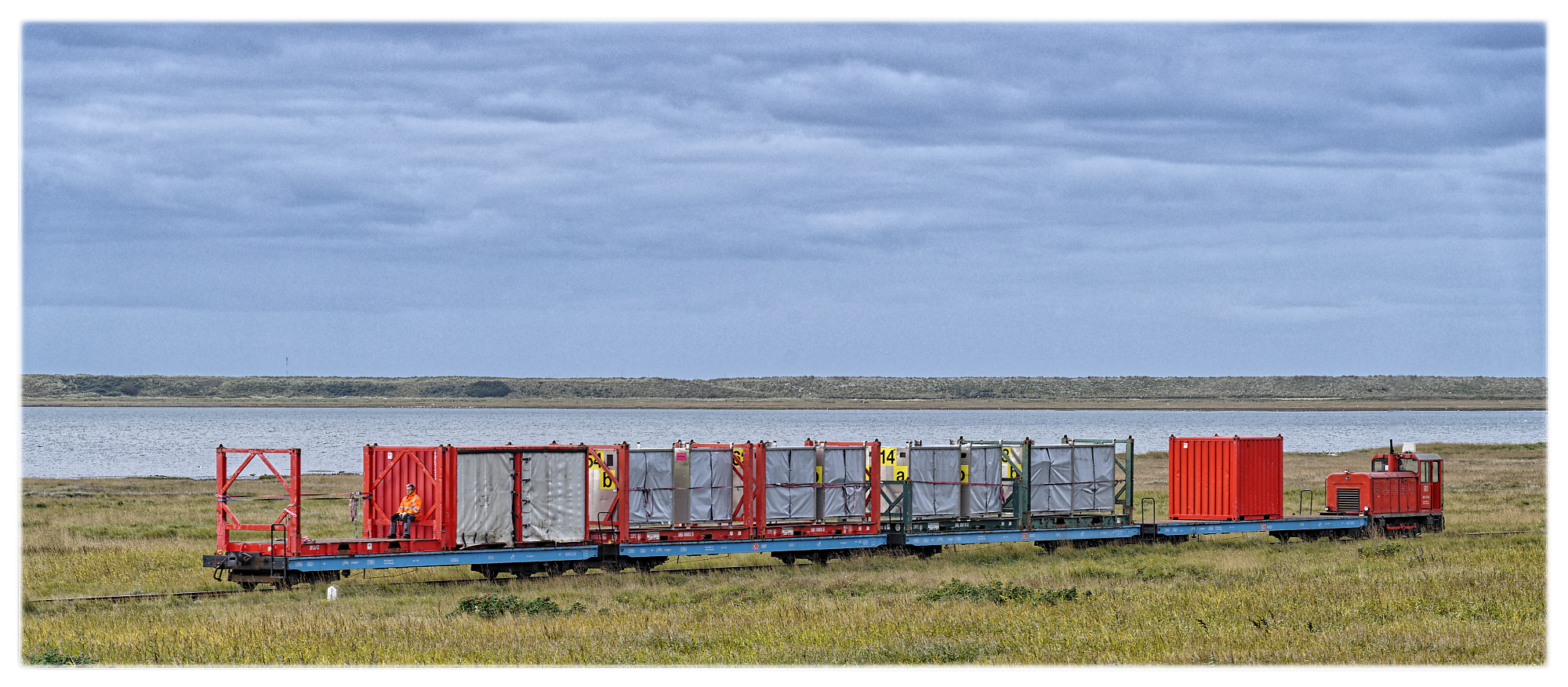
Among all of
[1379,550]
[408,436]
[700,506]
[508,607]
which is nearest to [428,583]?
[508,607]

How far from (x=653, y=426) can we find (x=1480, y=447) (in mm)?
98435

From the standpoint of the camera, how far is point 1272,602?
2250 centimetres

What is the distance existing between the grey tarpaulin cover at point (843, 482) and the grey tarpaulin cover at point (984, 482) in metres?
2.70

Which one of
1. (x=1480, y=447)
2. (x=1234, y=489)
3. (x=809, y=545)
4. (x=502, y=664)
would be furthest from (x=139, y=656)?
(x=1480, y=447)

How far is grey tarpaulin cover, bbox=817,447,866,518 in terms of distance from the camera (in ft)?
97.5

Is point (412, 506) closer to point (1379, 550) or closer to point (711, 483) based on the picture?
point (711, 483)

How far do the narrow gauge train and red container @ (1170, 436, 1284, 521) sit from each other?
Answer: 0.36 feet

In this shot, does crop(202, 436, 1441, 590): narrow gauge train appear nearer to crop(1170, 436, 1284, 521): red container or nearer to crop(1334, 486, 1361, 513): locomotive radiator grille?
crop(1170, 436, 1284, 521): red container

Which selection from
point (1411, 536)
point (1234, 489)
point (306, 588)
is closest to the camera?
point (306, 588)

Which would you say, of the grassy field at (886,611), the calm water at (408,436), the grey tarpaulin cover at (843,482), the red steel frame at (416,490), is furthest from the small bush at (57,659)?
the calm water at (408,436)

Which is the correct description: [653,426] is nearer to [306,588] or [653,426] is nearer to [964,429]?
[964,429]

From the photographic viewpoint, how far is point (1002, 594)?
23.8 metres

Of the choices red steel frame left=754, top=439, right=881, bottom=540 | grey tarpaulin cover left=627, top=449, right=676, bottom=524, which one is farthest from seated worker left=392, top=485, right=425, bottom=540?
red steel frame left=754, top=439, right=881, bottom=540

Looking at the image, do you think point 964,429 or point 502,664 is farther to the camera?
point 964,429
